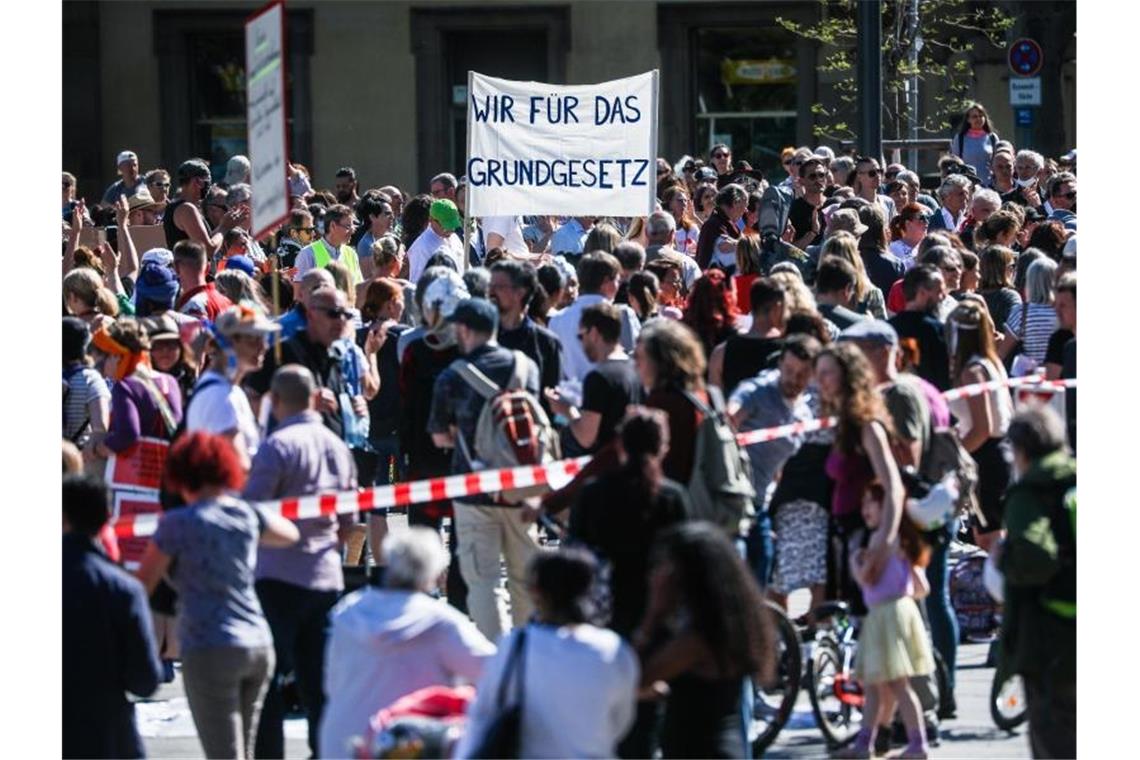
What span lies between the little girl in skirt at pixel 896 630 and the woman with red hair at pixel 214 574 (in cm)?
225

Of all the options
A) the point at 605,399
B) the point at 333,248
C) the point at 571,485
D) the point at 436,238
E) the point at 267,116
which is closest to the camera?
the point at 571,485

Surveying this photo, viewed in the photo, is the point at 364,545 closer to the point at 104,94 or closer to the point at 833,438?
the point at 833,438

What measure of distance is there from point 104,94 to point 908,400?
985 inches

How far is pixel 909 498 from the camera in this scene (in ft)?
29.9

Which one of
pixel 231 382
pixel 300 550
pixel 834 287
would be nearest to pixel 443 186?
pixel 834 287

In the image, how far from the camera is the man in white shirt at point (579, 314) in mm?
11352

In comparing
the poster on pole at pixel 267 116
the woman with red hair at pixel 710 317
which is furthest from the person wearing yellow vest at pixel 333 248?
the woman with red hair at pixel 710 317

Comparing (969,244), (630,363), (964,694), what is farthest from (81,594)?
(969,244)

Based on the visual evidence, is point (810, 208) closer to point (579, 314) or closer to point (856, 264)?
point (856, 264)

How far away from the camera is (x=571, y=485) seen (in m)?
8.68

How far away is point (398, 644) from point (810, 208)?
36.2 ft

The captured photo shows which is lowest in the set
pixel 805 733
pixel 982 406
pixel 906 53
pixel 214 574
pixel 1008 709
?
pixel 805 733

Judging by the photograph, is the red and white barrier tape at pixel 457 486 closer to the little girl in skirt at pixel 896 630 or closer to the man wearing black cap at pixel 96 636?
the little girl in skirt at pixel 896 630

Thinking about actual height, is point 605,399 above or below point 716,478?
above
